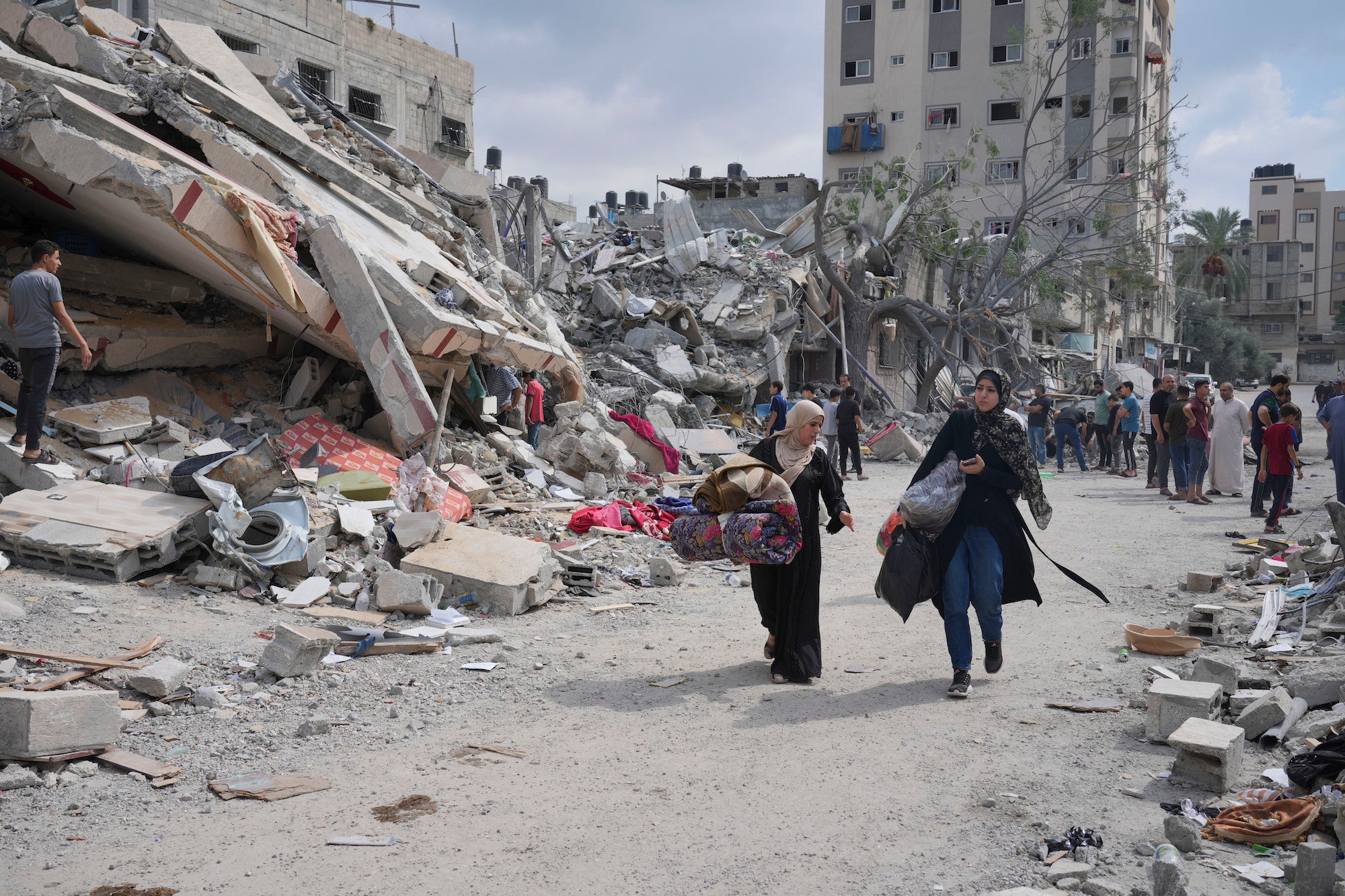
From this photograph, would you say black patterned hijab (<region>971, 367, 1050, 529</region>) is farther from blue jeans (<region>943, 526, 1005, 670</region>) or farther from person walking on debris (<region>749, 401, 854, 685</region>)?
person walking on debris (<region>749, 401, 854, 685</region>)

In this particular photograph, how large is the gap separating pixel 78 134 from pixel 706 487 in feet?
19.8

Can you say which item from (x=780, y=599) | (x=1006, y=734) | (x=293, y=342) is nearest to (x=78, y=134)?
(x=293, y=342)

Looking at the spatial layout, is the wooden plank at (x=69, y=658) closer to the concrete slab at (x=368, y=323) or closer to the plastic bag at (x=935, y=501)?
the plastic bag at (x=935, y=501)

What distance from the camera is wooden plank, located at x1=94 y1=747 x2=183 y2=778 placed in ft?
11.8

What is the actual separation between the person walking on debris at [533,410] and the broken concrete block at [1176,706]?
8398 millimetres

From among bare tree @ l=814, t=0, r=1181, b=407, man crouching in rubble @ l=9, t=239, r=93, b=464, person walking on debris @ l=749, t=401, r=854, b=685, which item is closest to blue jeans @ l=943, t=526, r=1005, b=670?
person walking on debris @ l=749, t=401, r=854, b=685

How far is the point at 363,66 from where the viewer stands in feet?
76.0

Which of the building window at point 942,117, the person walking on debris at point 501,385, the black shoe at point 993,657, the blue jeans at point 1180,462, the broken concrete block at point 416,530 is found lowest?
the black shoe at point 993,657

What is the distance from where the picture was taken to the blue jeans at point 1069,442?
1672cm

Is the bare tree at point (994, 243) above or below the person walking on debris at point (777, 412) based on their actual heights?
above

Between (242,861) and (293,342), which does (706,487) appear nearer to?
(242,861)

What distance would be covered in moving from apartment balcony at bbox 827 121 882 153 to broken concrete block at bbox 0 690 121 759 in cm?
4162

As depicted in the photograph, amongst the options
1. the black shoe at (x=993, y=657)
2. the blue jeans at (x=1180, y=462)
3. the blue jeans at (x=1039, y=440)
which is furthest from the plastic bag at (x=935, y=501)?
the blue jeans at (x=1039, y=440)

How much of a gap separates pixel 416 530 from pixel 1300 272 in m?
82.0
